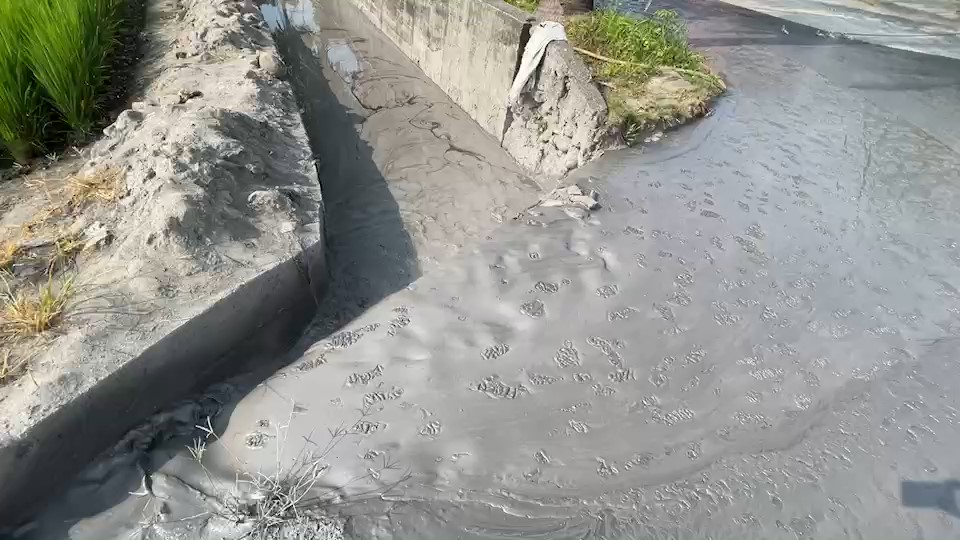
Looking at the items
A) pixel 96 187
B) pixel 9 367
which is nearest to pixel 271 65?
pixel 96 187

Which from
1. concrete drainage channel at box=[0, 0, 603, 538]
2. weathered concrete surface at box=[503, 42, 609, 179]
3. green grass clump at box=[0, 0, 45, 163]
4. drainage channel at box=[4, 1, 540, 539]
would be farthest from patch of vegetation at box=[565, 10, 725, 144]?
green grass clump at box=[0, 0, 45, 163]

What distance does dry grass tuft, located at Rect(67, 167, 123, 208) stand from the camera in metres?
3.14

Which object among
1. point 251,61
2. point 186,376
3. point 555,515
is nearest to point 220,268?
point 186,376

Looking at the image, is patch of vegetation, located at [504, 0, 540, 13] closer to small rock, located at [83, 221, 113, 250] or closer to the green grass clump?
the green grass clump

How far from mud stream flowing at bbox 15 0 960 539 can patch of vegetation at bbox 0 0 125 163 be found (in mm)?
1716

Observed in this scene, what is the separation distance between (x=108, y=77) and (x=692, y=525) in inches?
196

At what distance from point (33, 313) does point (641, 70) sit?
170 inches

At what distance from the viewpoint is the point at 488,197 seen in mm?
4398

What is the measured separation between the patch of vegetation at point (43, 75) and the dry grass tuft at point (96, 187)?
2.07ft

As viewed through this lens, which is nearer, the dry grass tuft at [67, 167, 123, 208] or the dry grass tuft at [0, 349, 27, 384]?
the dry grass tuft at [0, 349, 27, 384]

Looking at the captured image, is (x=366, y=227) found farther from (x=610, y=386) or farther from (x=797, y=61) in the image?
(x=797, y=61)

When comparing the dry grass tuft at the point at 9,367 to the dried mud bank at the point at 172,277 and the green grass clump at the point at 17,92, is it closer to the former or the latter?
the dried mud bank at the point at 172,277

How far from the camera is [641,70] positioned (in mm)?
4664

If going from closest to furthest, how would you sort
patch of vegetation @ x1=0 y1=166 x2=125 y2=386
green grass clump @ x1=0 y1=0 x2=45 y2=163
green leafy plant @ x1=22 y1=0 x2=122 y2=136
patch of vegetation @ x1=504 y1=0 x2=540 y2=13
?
patch of vegetation @ x1=0 y1=166 x2=125 y2=386 < green grass clump @ x1=0 y1=0 x2=45 y2=163 < green leafy plant @ x1=22 y1=0 x2=122 y2=136 < patch of vegetation @ x1=504 y1=0 x2=540 y2=13
